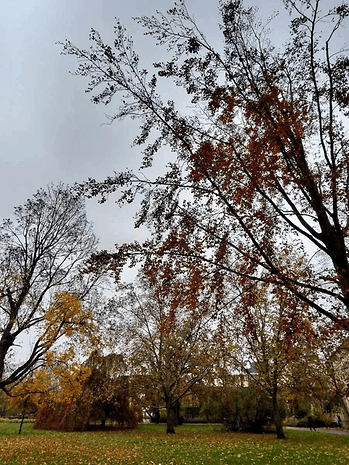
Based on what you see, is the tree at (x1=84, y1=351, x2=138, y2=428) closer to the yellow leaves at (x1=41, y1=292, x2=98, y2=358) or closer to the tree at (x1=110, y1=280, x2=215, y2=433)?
the tree at (x1=110, y1=280, x2=215, y2=433)

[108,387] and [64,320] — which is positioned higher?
[64,320]

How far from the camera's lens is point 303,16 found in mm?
5148

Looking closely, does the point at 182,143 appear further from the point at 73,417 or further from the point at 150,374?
the point at 73,417

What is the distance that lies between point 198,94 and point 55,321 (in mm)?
9697

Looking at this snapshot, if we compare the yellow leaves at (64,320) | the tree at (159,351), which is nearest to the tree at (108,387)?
the tree at (159,351)

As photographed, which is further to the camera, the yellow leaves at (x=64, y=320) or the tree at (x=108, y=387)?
the tree at (x=108, y=387)

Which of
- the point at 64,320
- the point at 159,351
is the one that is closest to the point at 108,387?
the point at 159,351

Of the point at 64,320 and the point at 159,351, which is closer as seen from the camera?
the point at 64,320

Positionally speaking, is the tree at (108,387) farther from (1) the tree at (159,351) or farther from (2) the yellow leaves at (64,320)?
(2) the yellow leaves at (64,320)

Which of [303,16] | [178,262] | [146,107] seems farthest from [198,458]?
[303,16]

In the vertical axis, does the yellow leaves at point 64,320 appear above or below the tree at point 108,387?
above

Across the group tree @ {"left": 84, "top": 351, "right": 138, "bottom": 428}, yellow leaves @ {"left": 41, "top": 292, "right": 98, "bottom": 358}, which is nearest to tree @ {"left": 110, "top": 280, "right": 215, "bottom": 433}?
→ tree @ {"left": 84, "top": 351, "right": 138, "bottom": 428}

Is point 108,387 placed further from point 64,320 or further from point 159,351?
point 64,320

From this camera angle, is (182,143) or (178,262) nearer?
(178,262)
